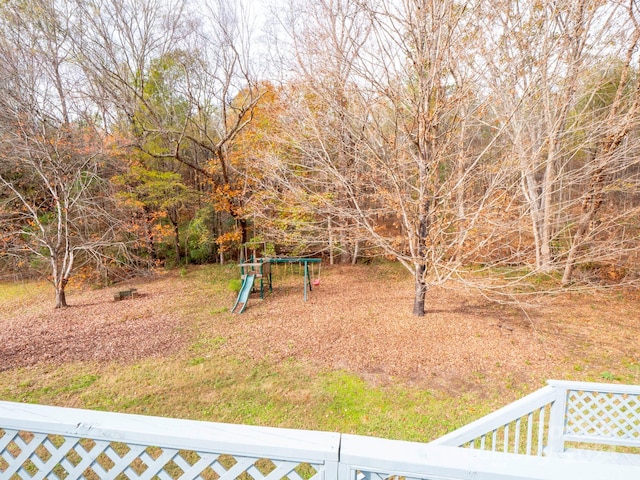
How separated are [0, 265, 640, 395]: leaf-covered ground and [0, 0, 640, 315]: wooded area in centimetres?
88

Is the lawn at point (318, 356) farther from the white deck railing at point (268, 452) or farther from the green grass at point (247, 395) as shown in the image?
the white deck railing at point (268, 452)

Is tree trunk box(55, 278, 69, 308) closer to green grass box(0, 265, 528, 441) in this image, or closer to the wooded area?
the wooded area

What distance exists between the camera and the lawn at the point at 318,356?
12.4 ft

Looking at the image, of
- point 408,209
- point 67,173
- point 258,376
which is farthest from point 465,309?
point 67,173

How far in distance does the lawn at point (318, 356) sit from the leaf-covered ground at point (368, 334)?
3 cm

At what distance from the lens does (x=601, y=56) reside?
5.59 meters

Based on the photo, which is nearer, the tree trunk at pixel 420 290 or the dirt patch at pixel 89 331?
the dirt patch at pixel 89 331

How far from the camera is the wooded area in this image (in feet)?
16.3

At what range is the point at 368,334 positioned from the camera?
5.88 m

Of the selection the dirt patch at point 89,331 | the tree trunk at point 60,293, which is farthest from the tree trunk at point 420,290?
the tree trunk at point 60,293

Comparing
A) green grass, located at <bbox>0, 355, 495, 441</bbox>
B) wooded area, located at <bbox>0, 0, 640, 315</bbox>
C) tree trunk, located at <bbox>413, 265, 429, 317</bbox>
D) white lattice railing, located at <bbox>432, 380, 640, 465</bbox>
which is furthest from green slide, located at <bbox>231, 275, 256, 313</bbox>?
white lattice railing, located at <bbox>432, 380, 640, 465</bbox>

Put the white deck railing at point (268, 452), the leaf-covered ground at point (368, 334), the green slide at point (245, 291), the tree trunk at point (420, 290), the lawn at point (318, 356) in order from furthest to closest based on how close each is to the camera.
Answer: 1. the green slide at point (245, 291)
2. the tree trunk at point (420, 290)
3. the leaf-covered ground at point (368, 334)
4. the lawn at point (318, 356)
5. the white deck railing at point (268, 452)

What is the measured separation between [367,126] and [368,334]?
164 inches

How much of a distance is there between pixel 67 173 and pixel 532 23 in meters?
10.4
